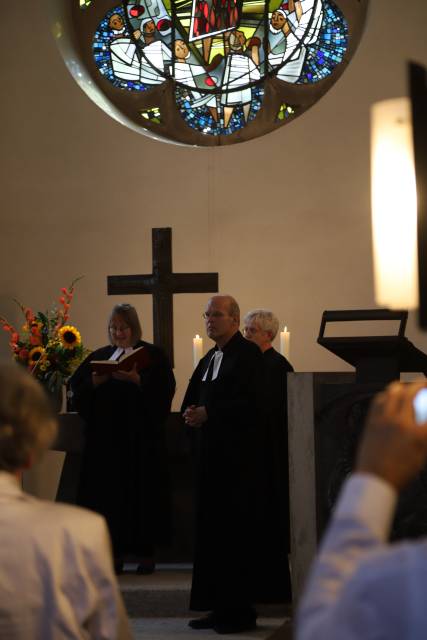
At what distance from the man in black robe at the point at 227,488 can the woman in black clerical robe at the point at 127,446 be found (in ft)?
2.25

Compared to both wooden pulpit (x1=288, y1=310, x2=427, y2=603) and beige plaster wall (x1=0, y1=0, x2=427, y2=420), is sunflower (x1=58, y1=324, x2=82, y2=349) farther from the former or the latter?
wooden pulpit (x1=288, y1=310, x2=427, y2=603)

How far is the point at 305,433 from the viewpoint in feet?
16.4

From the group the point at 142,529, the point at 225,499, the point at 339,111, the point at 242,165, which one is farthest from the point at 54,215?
the point at 225,499

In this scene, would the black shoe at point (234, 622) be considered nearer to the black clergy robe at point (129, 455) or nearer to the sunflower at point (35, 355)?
the black clergy robe at point (129, 455)

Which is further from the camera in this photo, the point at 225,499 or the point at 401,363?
the point at 225,499

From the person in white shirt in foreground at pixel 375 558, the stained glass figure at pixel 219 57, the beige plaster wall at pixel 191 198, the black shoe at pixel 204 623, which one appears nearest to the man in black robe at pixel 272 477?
the black shoe at pixel 204 623

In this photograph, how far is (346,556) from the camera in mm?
1166

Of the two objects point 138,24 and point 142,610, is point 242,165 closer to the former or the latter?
point 138,24

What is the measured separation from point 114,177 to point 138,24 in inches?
59.2

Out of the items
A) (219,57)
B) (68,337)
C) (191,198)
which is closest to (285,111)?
(219,57)

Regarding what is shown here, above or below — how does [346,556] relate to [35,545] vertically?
above

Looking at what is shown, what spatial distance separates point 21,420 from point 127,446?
451cm

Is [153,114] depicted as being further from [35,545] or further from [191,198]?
[35,545]

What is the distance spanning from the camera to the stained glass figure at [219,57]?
30.2 feet
